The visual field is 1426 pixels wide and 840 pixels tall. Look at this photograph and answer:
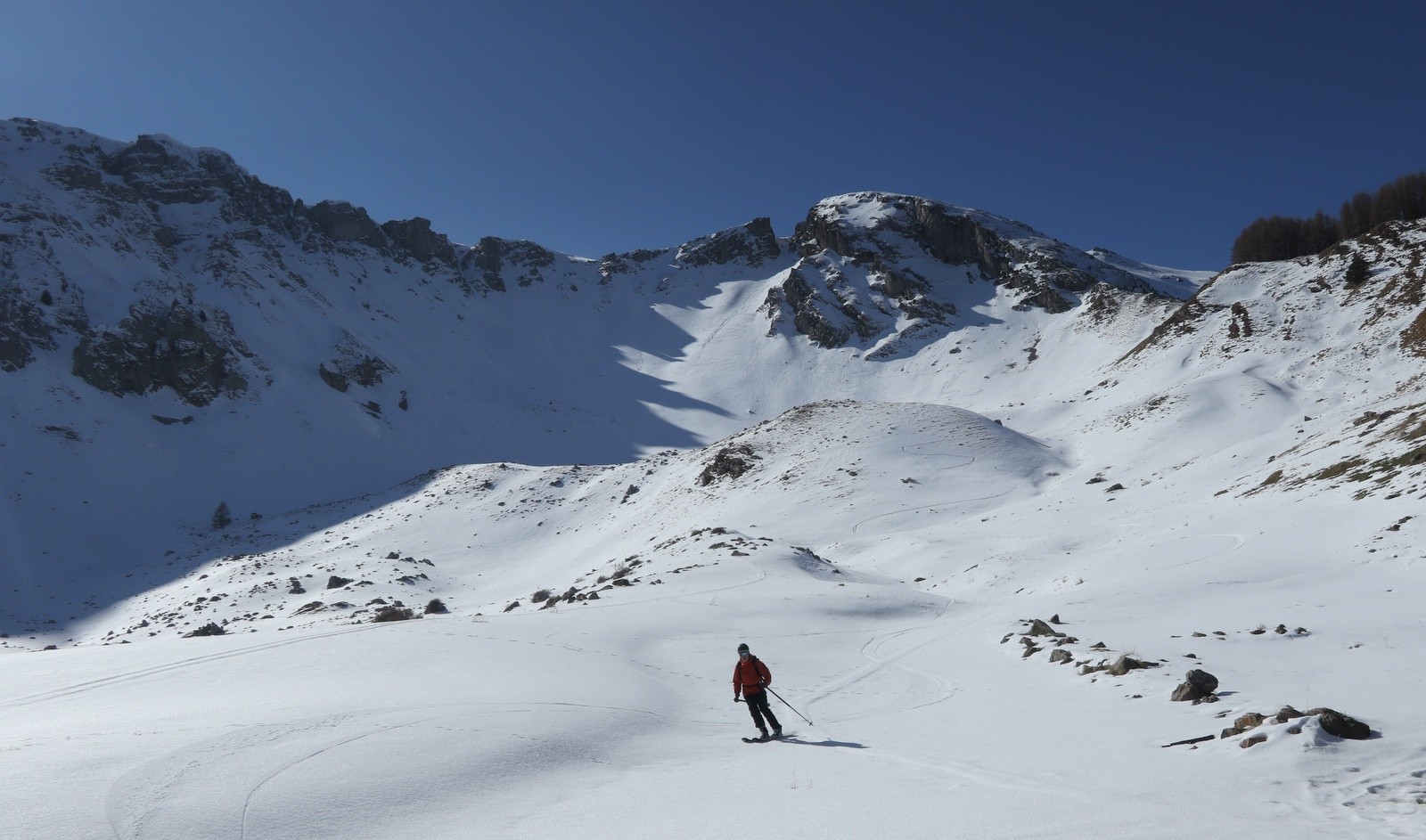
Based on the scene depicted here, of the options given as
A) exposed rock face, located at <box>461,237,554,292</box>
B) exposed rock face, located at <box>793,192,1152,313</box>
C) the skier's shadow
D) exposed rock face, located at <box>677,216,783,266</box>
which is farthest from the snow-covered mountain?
exposed rock face, located at <box>677,216,783,266</box>

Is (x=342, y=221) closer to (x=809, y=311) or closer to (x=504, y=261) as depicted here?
(x=504, y=261)

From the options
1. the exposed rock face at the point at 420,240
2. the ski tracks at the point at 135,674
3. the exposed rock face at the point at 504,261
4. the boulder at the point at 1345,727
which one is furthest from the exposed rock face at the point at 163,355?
the boulder at the point at 1345,727

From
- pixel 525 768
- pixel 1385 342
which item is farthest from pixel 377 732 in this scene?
pixel 1385 342

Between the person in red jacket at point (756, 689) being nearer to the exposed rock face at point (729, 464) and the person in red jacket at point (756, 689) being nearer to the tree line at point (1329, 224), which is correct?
the exposed rock face at point (729, 464)

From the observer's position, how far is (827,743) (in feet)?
30.8

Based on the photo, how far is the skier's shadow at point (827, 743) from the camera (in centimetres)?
902

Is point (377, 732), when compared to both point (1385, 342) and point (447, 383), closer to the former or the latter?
point (1385, 342)

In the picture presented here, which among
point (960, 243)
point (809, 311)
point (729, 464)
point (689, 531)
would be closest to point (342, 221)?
point (809, 311)

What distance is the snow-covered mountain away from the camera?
7023mm

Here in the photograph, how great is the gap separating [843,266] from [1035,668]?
384 ft

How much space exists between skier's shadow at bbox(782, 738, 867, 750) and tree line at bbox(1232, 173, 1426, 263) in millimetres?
93323

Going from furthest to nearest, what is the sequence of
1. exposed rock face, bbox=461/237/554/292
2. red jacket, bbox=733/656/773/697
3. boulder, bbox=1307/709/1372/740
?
1. exposed rock face, bbox=461/237/554/292
2. red jacket, bbox=733/656/773/697
3. boulder, bbox=1307/709/1372/740

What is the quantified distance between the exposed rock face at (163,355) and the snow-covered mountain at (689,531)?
382mm

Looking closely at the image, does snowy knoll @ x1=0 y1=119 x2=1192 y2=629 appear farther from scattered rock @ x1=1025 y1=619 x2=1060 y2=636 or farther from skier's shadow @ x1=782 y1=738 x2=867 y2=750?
scattered rock @ x1=1025 y1=619 x2=1060 y2=636
